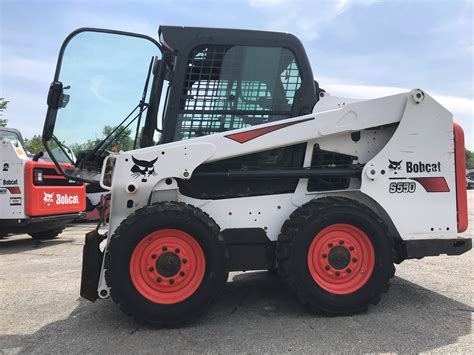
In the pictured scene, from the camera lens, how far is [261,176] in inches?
165

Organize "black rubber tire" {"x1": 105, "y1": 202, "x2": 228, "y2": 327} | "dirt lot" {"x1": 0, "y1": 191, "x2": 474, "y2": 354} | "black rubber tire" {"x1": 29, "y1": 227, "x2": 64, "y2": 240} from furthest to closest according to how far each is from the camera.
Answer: "black rubber tire" {"x1": 29, "y1": 227, "x2": 64, "y2": 240} < "black rubber tire" {"x1": 105, "y1": 202, "x2": 228, "y2": 327} < "dirt lot" {"x1": 0, "y1": 191, "x2": 474, "y2": 354}

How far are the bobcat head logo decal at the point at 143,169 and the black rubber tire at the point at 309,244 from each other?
4.38 feet

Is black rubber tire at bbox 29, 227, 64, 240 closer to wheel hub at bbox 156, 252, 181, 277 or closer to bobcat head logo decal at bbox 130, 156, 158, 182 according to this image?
bobcat head logo decal at bbox 130, 156, 158, 182

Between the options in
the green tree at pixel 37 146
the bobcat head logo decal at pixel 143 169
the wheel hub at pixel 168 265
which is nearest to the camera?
the wheel hub at pixel 168 265

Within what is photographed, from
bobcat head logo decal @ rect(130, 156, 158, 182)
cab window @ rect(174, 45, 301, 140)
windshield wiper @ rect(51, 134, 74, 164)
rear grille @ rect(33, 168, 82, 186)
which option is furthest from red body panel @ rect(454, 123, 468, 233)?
rear grille @ rect(33, 168, 82, 186)

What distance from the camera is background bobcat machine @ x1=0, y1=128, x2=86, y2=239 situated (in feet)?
26.9

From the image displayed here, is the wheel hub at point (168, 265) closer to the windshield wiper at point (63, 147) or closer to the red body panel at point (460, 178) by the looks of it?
the windshield wiper at point (63, 147)

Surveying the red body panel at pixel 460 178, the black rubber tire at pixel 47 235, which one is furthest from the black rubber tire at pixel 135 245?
the black rubber tire at pixel 47 235

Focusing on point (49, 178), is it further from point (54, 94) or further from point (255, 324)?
point (255, 324)

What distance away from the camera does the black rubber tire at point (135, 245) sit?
12.3ft

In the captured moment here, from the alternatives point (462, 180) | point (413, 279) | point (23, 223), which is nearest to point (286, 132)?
point (462, 180)

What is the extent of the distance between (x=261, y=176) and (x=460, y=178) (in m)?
2.01

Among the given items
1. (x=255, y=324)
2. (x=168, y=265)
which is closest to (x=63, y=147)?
(x=168, y=265)

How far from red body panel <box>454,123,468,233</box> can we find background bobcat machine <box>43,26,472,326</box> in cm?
1
